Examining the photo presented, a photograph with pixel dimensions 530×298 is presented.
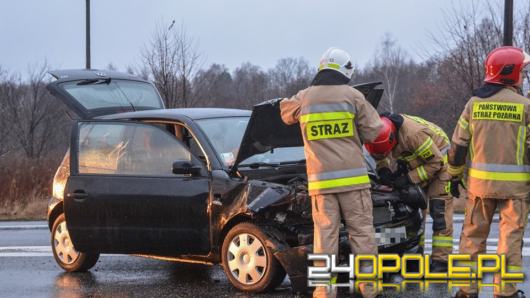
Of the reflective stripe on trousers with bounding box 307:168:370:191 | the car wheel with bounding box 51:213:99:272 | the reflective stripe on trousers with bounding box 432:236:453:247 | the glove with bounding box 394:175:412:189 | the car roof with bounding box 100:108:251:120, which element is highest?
the car roof with bounding box 100:108:251:120

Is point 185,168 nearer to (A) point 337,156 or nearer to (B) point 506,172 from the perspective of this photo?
(A) point 337,156

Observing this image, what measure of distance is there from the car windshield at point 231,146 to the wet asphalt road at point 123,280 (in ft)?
3.84

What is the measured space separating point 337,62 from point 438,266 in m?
2.35

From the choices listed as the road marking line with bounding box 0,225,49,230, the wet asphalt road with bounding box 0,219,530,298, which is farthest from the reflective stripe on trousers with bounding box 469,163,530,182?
the road marking line with bounding box 0,225,49,230

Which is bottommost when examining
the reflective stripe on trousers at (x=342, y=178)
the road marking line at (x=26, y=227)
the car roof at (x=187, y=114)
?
the road marking line at (x=26, y=227)

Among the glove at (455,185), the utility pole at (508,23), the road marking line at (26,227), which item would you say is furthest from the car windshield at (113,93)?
the utility pole at (508,23)

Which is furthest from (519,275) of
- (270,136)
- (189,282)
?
(189,282)

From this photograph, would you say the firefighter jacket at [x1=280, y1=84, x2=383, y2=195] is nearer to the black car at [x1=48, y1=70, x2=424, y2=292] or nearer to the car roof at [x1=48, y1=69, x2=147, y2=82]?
the black car at [x1=48, y1=70, x2=424, y2=292]

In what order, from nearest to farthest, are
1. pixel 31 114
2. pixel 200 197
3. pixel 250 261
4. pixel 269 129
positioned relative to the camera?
1. pixel 250 261
2. pixel 269 129
3. pixel 200 197
4. pixel 31 114

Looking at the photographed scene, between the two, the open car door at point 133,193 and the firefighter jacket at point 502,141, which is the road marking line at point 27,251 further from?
the firefighter jacket at point 502,141

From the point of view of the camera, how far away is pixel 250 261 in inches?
257

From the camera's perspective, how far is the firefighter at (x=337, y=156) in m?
5.67

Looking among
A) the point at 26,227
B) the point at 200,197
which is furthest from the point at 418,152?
the point at 26,227

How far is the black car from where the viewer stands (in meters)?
Answer: 6.47
